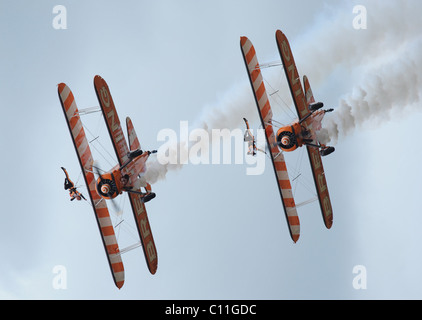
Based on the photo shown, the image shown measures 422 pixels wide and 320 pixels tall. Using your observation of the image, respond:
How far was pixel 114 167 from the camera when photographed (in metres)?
46.3

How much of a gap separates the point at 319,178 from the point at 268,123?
4.31m

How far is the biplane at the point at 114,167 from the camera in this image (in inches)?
1788

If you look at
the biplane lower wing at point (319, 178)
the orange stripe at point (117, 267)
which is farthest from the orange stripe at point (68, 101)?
the biplane lower wing at point (319, 178)

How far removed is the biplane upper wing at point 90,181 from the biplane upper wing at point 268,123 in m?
8.77

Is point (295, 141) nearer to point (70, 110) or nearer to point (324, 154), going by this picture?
point (324, 154)

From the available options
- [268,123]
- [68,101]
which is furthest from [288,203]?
[68,101]

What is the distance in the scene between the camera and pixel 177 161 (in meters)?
49.0

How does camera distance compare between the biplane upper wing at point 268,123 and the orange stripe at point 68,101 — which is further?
the biplane upper wing at point 268,123

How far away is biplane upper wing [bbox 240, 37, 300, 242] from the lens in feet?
154

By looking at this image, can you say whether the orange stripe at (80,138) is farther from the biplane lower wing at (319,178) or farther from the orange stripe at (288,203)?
the biplane lower wing at (319,178)

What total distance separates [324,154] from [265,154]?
3113 mm

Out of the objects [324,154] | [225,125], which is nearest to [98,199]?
[225,125]

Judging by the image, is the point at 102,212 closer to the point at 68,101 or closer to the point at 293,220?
the point at 68,101

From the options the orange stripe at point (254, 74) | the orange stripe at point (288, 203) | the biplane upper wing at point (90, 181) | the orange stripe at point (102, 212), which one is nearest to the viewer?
the biplane upper wing at point (90, 181)
